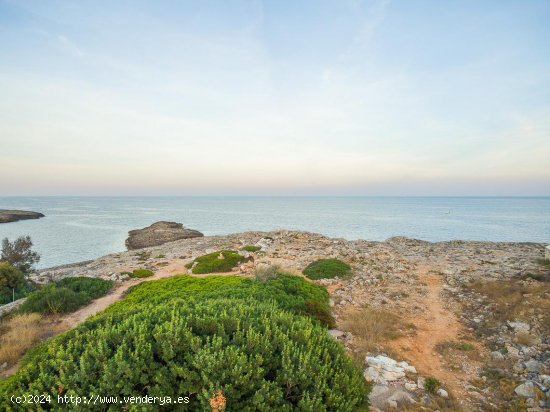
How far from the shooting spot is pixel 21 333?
9562mm

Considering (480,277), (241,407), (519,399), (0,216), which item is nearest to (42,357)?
(241,407)

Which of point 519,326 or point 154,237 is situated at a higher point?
point 519,326

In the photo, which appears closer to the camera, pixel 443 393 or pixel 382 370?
pixel 443 393

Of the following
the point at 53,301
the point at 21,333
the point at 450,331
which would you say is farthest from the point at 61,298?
the point at 450,331

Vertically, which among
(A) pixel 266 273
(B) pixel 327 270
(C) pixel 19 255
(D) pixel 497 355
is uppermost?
(A) pixel 266 273

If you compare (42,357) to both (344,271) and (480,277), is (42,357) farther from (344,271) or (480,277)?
(480,277)

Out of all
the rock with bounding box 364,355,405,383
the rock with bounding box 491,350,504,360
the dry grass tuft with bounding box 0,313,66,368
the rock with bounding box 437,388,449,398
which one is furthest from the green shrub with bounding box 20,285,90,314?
the rock with bounding box 491,350,504,360

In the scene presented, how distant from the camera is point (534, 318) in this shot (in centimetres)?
1106

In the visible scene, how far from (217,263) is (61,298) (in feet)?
28.7

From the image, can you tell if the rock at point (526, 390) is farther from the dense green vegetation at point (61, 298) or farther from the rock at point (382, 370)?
the dense green vegetation at point (61, 298)

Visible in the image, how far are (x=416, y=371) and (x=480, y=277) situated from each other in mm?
11354

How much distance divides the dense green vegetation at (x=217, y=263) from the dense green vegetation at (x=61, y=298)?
Answer: 573cm

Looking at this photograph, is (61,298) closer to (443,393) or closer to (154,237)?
(443,393)

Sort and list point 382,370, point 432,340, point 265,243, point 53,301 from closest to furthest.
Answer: point 382,370, point 432,340, point 53,301, point 265,243
